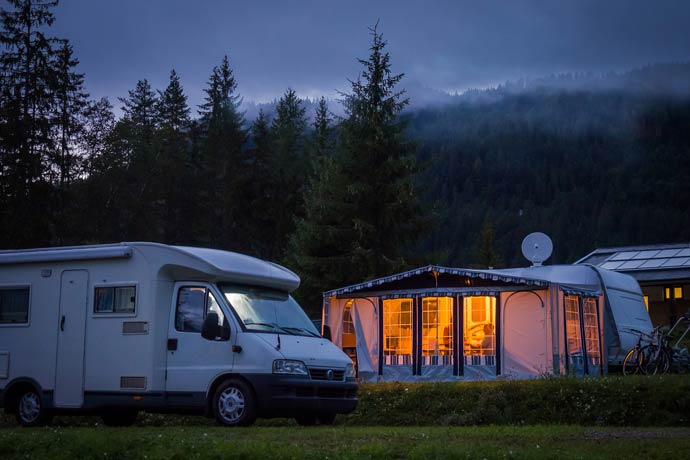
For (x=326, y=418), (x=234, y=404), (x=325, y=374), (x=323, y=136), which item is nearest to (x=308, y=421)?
(x=326, y=418)

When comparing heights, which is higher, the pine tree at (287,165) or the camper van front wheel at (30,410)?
the pine tree at (287,165)

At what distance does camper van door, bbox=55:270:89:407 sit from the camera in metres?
13.6

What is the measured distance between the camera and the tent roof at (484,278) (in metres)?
20.8

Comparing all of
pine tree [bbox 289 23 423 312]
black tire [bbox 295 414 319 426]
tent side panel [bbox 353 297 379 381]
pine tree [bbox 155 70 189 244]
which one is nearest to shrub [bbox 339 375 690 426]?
black tire [bbox 295 414 319 426]

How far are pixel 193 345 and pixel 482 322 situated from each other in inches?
405

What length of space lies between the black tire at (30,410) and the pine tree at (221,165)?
4208cm

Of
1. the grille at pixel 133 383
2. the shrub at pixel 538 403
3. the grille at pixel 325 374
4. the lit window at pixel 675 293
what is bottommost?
the shrub at pixel 538 403

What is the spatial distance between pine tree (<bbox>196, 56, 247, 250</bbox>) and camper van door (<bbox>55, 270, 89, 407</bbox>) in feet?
139

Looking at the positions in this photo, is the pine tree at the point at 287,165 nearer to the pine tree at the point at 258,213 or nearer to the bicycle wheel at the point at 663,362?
the pine tree at the point at 258,213

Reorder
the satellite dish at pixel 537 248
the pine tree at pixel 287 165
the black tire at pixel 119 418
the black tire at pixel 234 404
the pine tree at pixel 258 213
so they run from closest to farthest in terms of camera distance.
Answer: the black tire at pixel 234 404 → the black tire at pixel 119 418 → the satellite dish at pixel 537 248 → the pine tree at pixel 287 165 → the pine tree at pixel 258 213

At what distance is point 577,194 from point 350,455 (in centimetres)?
12701

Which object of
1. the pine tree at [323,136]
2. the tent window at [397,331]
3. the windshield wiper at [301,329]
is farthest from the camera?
the pine tree at [323,136]

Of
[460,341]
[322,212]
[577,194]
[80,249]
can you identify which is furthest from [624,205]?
[80,249]

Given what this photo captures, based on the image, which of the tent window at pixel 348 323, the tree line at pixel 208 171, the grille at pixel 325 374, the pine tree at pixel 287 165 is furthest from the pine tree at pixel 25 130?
the grille at pixel 325 374
